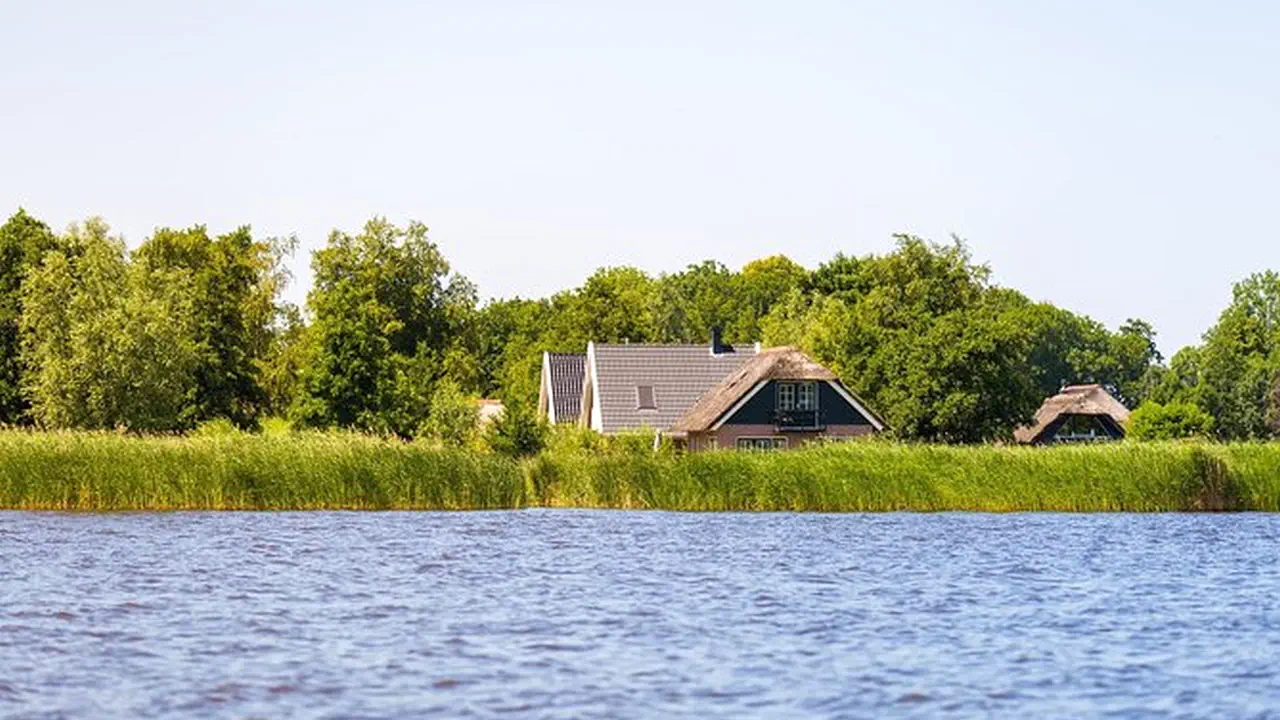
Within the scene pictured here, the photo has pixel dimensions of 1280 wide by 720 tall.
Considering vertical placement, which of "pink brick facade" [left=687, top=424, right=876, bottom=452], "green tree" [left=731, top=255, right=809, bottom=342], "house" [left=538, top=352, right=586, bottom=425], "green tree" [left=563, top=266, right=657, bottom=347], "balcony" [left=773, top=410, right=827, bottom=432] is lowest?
"pink brick facade" [left=687, top=424, right=876, bottom=452]

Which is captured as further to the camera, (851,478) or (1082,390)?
(1082,390)

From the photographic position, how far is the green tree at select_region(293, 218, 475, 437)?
64250 millimetres

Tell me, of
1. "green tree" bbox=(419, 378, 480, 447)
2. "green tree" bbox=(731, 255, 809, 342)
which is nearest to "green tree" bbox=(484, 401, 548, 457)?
"green tree" bbox=(419, 378, 480, 447)

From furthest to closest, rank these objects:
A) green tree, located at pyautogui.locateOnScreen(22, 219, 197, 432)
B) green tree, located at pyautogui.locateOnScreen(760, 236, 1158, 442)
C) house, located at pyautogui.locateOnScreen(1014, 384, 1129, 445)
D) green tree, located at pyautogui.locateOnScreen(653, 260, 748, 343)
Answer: green tree, located at pyautogui.locateOnScreen(653, 260, 748, 343) → house, located at pyautogui.locateOnScreen(1014, 384, 1129, 445) → green tree, located at pyautogui.locateOnScreen(760, 236, 1158, 442) → green tree, located at pyautogui.locateOnScreen(22, 219, 197, 432)

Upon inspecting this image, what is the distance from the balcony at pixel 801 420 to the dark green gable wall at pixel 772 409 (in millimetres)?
177

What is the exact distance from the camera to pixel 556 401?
7675cm

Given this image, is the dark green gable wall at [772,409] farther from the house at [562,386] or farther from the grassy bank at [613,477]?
the grassy bank at [613,477]

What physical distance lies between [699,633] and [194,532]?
52.8ft

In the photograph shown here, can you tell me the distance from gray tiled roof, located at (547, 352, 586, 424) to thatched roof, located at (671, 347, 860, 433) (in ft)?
29.0

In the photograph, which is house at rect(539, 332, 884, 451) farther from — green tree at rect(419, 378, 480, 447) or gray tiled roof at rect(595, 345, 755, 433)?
green tree at rect(419, 378, 480, 447)

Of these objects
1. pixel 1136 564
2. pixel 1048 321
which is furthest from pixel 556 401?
pixel 1048 321

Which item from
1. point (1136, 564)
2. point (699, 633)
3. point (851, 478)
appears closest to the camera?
point (699, 633)

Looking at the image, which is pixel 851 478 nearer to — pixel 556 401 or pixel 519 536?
pixel 519 536

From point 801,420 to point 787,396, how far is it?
1.00m
